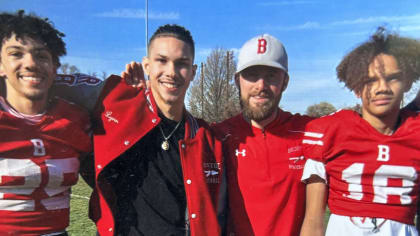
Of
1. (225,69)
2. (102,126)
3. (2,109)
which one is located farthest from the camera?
(225,69)

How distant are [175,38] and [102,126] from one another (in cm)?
75

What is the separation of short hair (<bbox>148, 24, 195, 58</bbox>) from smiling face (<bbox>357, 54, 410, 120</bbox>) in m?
1.18

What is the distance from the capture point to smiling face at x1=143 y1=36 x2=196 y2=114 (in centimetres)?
243

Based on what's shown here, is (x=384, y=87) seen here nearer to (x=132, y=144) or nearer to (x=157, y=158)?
(x=157, y=158)

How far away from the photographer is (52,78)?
2.24 meters

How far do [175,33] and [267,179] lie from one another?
116 cm

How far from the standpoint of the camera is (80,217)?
779cm

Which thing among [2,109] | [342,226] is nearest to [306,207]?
[342,226]

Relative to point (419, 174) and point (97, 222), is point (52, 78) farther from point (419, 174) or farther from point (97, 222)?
point (419, 174)

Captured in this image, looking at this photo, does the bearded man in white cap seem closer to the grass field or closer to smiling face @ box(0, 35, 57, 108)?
smiling face @ box(0, 35, 57, 108)

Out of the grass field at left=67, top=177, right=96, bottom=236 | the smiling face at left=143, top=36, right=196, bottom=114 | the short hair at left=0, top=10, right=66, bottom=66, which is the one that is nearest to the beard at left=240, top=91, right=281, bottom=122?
the smiling face at left=143, top=36, right=196, bottom=114

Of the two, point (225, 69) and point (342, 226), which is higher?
point (225, 69)

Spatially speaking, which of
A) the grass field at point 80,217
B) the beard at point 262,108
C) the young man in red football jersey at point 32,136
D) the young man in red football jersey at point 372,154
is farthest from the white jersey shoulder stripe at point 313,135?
the grass field at point 80,217

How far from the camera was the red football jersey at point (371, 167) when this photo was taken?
2.25 metres
